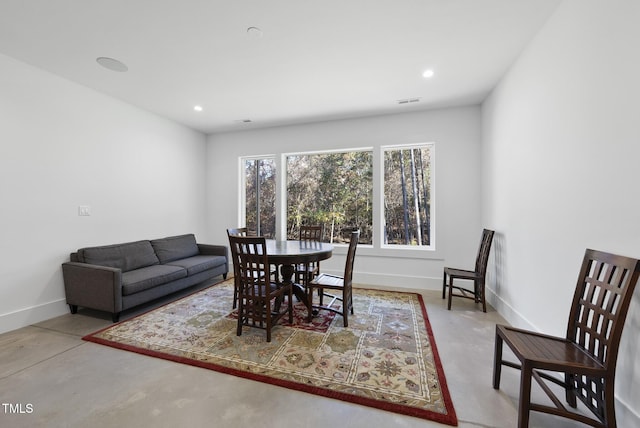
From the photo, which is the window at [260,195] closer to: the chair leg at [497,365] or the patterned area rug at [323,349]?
the patterned area rug at [323,349]

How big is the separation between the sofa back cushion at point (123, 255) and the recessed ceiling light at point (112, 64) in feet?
7.00

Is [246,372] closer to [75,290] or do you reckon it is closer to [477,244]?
[75,290]

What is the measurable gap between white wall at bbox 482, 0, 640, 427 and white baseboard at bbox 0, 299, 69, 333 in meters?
4.99

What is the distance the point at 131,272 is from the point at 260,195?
2.52 metres

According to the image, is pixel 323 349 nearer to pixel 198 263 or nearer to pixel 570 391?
pixel 570 391

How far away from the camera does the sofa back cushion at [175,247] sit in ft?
12.9

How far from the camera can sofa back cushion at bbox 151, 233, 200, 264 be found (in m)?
3.95

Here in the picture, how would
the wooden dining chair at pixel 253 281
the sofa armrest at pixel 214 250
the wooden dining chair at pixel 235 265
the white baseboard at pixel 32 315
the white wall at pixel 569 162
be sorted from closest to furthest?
the white wall at pixel 569 162 → the wooden dining chair at pixel 253 281 → the wooden dining chair at pixel 235 265 → the white baseboard at pixel 32 315 → the sofa armrest at pixel 214 250

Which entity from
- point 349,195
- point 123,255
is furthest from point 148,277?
point 349,195

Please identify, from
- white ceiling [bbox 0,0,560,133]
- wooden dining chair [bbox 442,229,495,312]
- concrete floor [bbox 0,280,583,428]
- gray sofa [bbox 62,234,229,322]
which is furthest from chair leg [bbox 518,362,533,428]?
gray sofa [bbox 62,234,229,322]

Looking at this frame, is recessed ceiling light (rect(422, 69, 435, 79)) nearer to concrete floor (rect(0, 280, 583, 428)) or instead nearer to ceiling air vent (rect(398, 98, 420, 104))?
ceiling air vent (rect(398, 98, 420, 104))

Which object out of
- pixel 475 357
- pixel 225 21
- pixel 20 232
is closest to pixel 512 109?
pixel 475 357

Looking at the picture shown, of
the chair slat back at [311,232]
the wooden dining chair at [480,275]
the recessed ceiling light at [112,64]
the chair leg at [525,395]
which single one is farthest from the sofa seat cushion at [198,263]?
the chair leg at [525,395]

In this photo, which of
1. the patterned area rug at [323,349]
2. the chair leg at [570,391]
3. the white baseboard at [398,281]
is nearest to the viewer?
the chair leg at [570,391]
